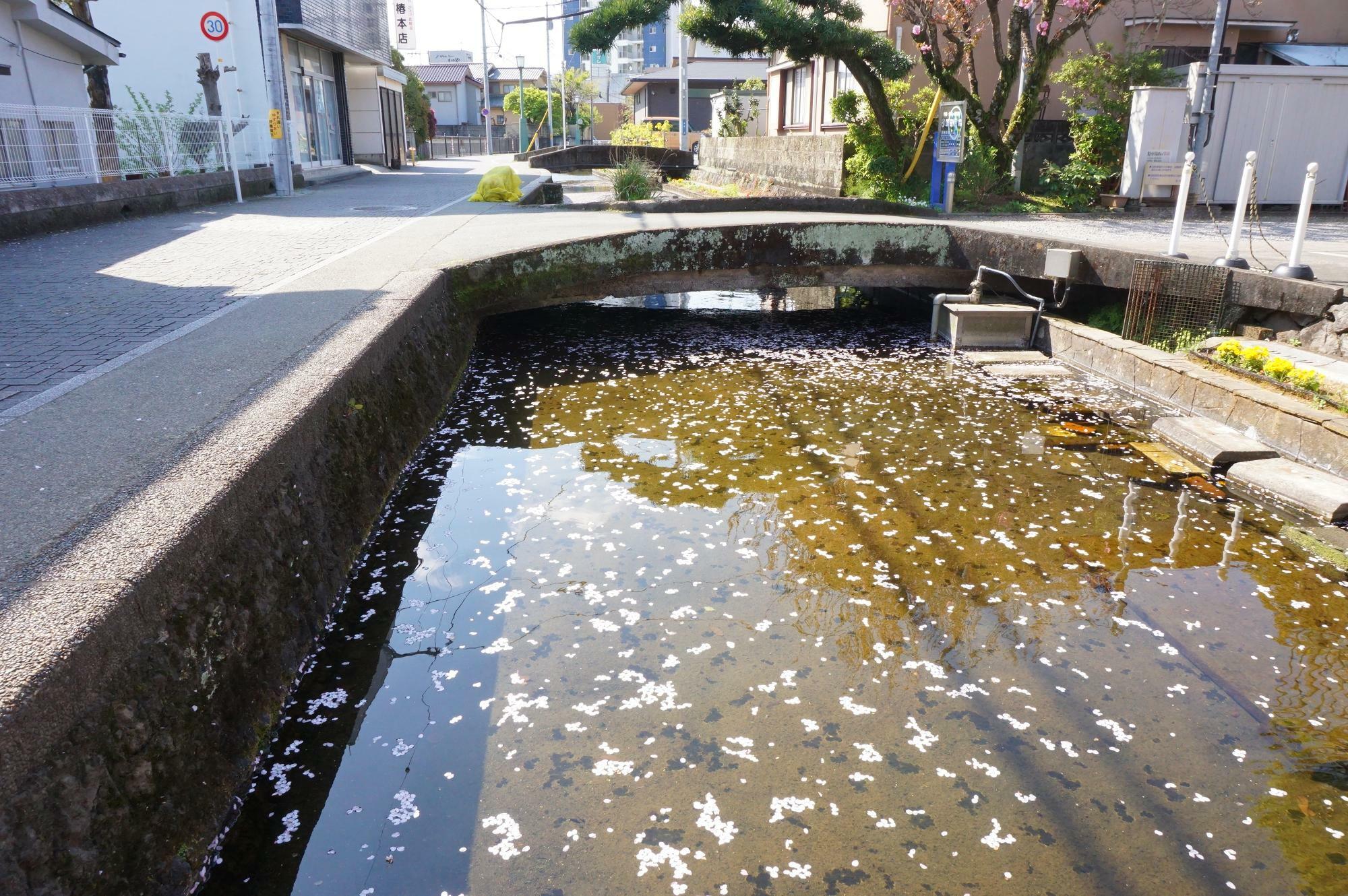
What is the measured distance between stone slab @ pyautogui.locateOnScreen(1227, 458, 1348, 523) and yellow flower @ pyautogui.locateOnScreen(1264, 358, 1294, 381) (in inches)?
34.7

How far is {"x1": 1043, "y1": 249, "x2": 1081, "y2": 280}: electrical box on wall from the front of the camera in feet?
26.3

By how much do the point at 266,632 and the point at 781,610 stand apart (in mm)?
1970

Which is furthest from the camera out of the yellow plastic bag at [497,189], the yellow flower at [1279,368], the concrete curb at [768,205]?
the yellow plastic bag at [497,189]

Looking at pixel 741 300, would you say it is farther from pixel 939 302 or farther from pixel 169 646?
pixel 169 646

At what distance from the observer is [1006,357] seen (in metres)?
8.00

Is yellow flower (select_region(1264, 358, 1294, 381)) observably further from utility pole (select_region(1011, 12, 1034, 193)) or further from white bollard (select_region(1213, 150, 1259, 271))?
utility pole (select_region(1011, 12, 1034, 193))

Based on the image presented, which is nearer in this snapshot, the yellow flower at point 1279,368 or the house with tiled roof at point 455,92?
the yellow flower at point 1279,368

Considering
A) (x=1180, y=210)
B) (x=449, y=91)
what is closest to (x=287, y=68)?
(x=1180, y=210)

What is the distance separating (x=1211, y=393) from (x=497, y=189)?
11.9 meters

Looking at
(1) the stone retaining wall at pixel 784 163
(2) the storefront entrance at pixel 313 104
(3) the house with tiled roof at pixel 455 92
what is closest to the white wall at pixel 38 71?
(2) the storefront entrance at pixel 313 104

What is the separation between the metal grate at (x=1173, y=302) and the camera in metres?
7.00

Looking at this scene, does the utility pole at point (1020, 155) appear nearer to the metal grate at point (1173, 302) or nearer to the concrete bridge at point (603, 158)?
the metal grate at point (1173, 302)

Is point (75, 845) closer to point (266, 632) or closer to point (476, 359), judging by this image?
point (266, 632)

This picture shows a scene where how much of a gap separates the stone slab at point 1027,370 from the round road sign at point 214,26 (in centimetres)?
1205
